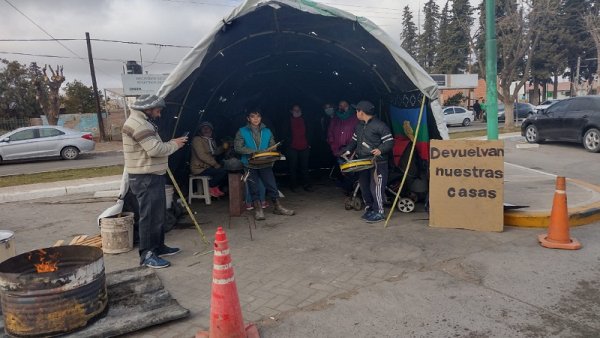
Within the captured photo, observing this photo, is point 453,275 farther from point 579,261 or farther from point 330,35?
point 330,35

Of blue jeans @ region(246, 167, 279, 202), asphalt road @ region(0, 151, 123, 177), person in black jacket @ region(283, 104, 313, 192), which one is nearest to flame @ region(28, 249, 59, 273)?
blue jeans @ region(246, 167, 279, 202)

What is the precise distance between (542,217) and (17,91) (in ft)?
127

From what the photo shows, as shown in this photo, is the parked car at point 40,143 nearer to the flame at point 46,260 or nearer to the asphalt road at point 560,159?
the flame at point 46,260

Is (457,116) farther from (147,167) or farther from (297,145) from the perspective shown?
(147,167)

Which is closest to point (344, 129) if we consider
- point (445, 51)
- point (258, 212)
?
point (258, 212)

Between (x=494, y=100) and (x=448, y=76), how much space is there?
3660 cm

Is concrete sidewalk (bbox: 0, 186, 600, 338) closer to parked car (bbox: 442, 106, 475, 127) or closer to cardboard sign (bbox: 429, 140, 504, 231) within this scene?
cardboard sign (bbox: 429, 140, 504, 231)

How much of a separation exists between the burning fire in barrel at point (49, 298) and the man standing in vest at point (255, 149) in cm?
369

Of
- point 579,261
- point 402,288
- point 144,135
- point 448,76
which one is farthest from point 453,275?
point 448,76

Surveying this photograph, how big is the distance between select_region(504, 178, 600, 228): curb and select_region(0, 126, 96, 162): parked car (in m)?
18.5

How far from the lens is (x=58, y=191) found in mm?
10203

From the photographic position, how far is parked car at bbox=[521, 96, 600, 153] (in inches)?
508

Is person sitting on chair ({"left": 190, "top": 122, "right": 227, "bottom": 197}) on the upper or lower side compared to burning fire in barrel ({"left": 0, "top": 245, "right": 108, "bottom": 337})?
upper

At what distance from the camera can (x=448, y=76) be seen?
42656 mm
